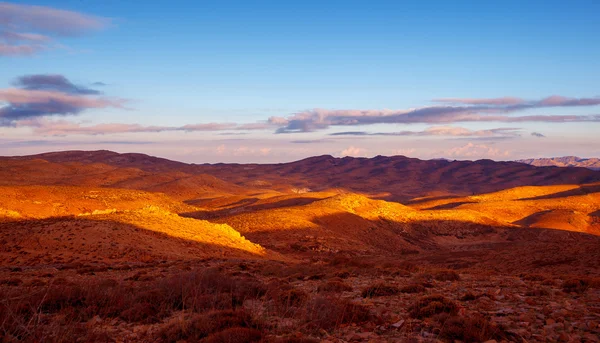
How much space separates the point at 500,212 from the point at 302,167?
364 feet

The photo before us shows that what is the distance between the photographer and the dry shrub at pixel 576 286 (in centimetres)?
1042

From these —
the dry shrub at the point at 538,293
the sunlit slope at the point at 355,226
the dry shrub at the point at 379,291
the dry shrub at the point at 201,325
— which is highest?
the dry shrub at the point at 201,325

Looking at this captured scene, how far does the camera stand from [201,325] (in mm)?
6418

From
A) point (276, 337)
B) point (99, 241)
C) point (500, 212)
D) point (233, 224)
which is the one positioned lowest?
point (500, 212)

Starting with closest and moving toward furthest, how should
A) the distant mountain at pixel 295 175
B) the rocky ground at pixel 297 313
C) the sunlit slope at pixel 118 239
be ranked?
1. the rocky ground at pixel 297 313
2. the sunlit slope at pixel 118 239
3. the distant mountain at pixel 295 175

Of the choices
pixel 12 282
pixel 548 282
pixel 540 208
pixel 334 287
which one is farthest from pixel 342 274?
pixel 540 208

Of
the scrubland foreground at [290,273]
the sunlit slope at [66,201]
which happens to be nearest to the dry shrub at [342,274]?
the scrubland foreground at [290,273]

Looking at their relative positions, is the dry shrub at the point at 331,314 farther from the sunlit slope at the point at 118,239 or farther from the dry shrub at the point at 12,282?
the sunlit slope at the point at 118,239

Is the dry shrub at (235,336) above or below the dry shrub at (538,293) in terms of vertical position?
above

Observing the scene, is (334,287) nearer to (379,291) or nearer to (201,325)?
(379,291)

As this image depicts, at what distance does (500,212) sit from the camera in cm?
6738

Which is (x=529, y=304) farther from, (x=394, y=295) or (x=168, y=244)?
(x=168, y=244)

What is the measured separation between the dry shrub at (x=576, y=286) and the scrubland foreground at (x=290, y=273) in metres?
0.04

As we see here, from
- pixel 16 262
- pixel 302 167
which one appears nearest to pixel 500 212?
pixel 16 262
